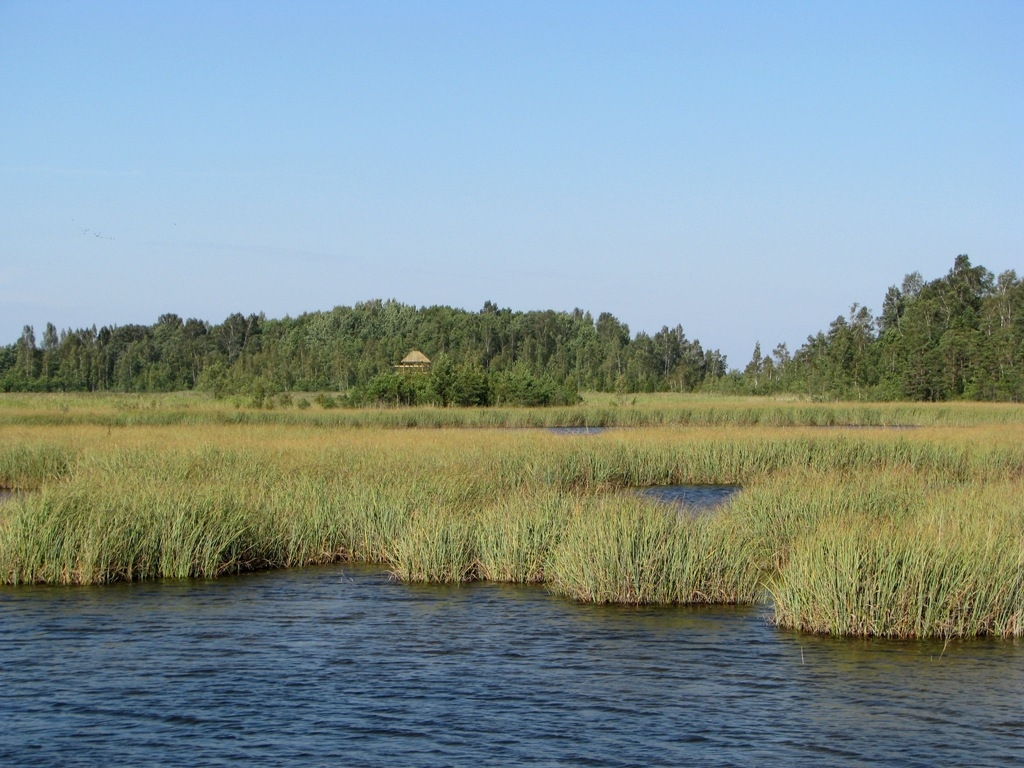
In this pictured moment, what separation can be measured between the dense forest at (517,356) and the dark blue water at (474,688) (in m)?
44.3

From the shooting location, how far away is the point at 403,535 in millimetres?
15391

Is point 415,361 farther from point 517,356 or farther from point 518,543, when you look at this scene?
point 518,543

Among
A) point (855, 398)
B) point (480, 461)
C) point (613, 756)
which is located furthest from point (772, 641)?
point (855, 398)

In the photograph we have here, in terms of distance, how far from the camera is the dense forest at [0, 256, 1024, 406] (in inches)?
2576

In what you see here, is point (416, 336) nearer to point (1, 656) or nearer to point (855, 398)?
point (855, 398)

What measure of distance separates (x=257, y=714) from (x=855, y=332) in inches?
3329

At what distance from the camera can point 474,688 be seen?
10102mm

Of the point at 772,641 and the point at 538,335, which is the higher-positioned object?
the point at 538,335

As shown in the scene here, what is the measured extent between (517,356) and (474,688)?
112759mm

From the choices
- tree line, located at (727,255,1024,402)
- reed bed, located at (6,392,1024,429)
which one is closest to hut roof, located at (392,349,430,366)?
tree line, located at (727,255,1024,402)

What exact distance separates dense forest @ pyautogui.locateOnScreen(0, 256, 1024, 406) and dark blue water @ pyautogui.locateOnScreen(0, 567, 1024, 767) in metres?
44.3

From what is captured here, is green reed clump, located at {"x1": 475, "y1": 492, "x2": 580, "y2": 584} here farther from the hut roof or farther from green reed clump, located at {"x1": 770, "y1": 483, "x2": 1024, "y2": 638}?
the hut roof

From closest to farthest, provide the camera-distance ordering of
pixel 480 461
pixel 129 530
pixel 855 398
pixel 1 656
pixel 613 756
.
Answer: pixel 613 756 → pixel 1 656 → pixel 129 530 → pixel 480 461 → pixel 855 398

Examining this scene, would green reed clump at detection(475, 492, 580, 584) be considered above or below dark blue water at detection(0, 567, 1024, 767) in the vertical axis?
above
